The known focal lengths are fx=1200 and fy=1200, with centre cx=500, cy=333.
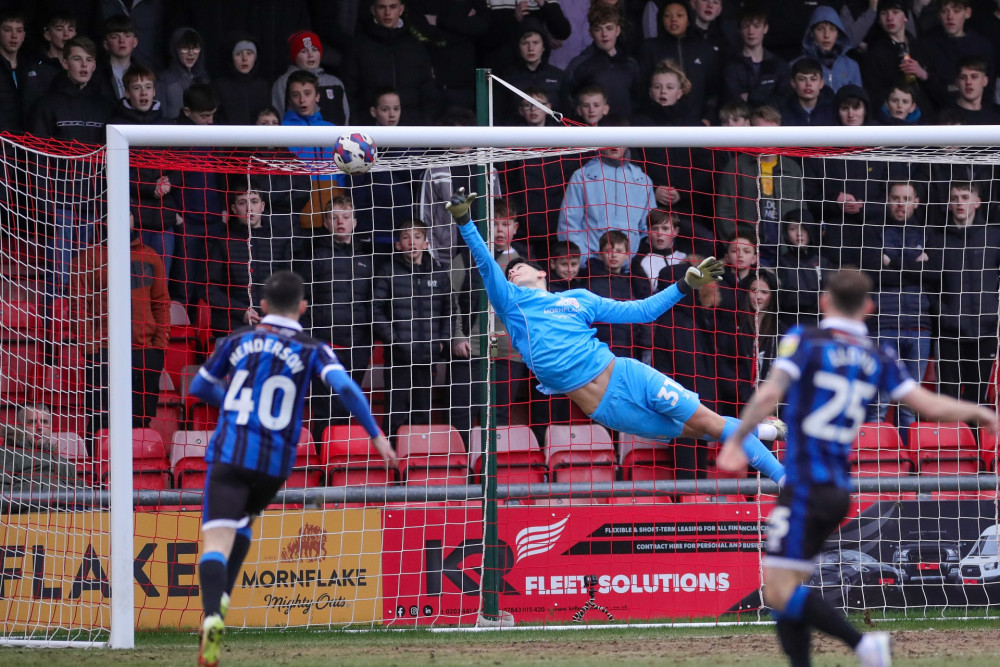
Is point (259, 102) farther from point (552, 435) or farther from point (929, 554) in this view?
point (929, 554)

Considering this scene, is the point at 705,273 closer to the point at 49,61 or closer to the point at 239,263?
the point at 239,263

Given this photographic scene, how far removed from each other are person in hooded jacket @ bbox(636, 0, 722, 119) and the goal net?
98 centimetres

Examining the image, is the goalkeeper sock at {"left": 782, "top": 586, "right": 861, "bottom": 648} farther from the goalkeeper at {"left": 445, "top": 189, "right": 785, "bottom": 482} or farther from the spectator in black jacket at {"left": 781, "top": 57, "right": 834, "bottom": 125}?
the spectator in black jacket at {"left": 781, "top": 57, "right": 834, "bottom": 125}

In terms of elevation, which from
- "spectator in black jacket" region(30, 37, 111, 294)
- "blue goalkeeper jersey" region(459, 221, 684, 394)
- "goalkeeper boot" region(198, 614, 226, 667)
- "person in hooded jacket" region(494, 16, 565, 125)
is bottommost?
"goalkeeper boot" region(198, 614, 226, 667)

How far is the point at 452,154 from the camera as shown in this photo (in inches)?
361

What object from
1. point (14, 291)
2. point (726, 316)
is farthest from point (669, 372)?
point (14, 291)

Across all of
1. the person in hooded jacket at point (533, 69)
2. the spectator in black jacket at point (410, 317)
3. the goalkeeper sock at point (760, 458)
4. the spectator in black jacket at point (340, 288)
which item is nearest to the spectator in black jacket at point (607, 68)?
the person in hooded jacket at point (533, 69)

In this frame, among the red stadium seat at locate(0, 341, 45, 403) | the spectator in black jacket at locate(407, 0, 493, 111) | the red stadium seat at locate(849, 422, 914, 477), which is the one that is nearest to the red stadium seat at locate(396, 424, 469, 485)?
the red stadium seat at locate(0, 341, 45, 403)

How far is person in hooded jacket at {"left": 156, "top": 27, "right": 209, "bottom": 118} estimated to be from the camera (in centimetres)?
1060

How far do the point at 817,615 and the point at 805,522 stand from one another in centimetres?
39

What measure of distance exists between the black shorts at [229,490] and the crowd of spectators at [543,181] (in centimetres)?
328

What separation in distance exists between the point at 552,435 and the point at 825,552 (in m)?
2.38

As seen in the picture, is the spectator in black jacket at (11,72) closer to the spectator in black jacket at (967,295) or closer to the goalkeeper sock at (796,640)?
the spectator in black jacket at (967,295)

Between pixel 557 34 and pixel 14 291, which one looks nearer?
pixel 14 291
